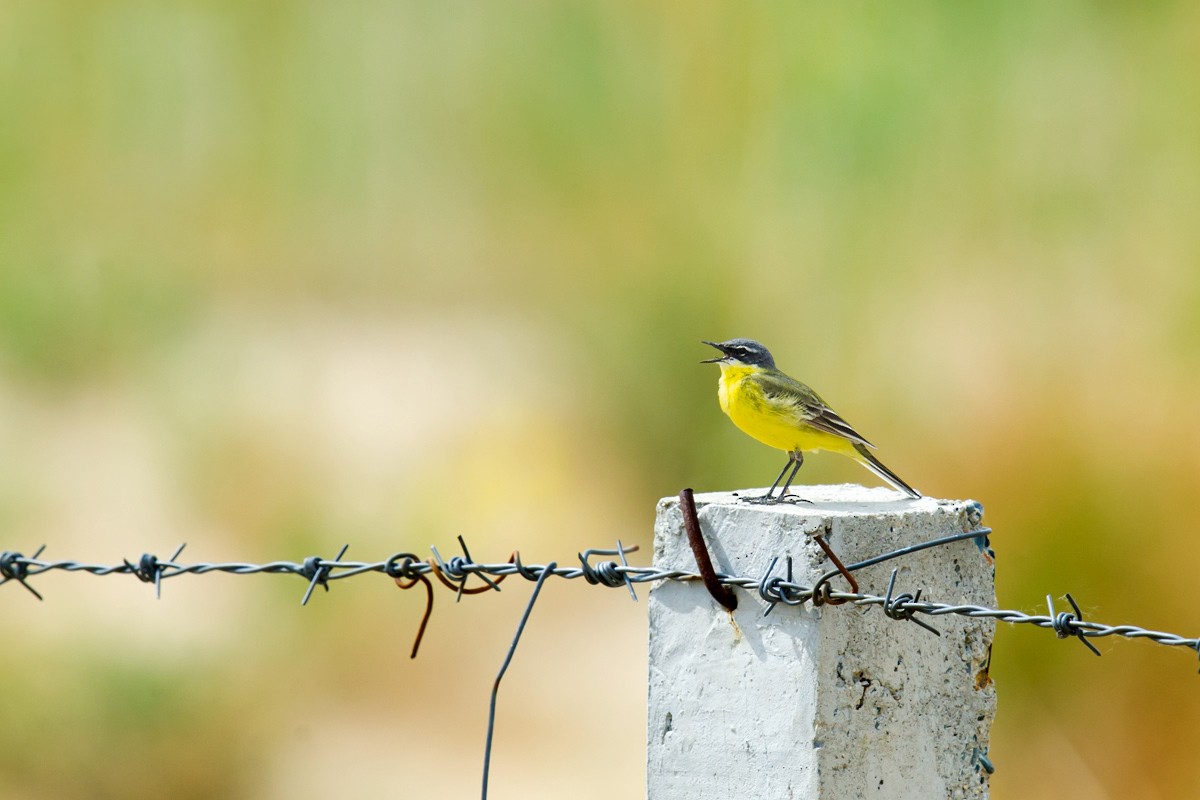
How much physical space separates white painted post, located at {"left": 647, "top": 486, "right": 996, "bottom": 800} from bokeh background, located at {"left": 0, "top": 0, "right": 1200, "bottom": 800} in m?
5.79

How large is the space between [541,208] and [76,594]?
6.25 m

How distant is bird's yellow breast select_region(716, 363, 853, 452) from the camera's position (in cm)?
383

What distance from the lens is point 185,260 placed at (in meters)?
15.0

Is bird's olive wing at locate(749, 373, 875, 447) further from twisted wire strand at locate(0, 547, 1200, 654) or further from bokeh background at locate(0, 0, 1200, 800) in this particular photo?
bokeh background at locate(0, 0, 1200, 800)

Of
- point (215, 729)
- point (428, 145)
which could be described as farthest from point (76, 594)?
point (428, 145)

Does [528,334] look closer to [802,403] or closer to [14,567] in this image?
[802,403]

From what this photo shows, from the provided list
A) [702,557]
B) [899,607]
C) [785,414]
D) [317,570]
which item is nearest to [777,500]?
[702,557]

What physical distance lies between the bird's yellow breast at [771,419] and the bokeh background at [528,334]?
454 centimetres

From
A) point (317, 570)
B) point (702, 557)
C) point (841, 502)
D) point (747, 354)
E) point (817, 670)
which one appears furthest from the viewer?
point (747, 354)

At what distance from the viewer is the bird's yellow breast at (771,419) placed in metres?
3.83

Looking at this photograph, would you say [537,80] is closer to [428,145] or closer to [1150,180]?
[428,145]

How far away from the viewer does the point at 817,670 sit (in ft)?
7.46

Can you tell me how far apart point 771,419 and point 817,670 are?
1.63m

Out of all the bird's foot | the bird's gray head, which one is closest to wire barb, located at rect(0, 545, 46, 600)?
the bird's foot
